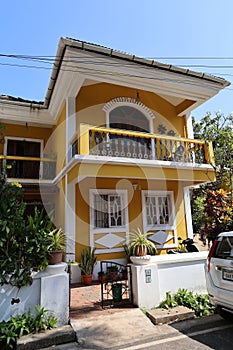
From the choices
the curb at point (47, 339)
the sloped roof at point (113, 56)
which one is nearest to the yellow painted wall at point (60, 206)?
the sloped roof at point (113, 56)

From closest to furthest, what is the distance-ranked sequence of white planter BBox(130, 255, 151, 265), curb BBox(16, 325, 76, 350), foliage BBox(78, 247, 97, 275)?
curb BBox(16, 325, 76, 350)
white planter BBox(130, 255, 151, 265)
foliage BBox(78, 247, 97, 275)

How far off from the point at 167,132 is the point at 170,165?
9.47 feet

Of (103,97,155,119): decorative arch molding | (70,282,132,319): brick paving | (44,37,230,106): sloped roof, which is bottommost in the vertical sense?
(70,282,132,319): brick paving

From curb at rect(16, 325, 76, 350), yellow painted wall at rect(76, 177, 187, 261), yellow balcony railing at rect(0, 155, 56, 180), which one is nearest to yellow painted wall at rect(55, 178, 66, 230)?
yellow painted wall at rect(76, 177, 187, 261)

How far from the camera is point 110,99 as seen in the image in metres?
9.28

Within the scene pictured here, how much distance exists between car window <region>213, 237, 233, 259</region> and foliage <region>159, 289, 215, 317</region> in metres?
1.45

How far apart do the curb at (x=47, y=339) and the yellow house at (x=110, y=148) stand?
330 centimetres

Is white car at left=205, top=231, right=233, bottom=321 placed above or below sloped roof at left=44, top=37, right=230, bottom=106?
below

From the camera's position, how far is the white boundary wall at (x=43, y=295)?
384 cm

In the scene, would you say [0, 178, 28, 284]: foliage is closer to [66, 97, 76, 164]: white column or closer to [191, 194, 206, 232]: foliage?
[66, 97, 76, 164]: white column

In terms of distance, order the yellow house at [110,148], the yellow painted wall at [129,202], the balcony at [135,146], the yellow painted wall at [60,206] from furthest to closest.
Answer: the yellow painted wall at [60,206], the yellow painted wall at [129,202], the yellow house at [110,148], the balcony at [135,146]

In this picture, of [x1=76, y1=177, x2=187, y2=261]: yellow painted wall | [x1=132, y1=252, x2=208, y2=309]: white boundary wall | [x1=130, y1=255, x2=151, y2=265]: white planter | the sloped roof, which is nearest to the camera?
[x1=132, y1=252, x2=208, y2=309]: white boundary wall

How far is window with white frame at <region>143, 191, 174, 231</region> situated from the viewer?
9.05 meters

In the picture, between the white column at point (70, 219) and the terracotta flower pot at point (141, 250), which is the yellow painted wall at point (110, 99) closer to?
the white column at point (70, 219)
